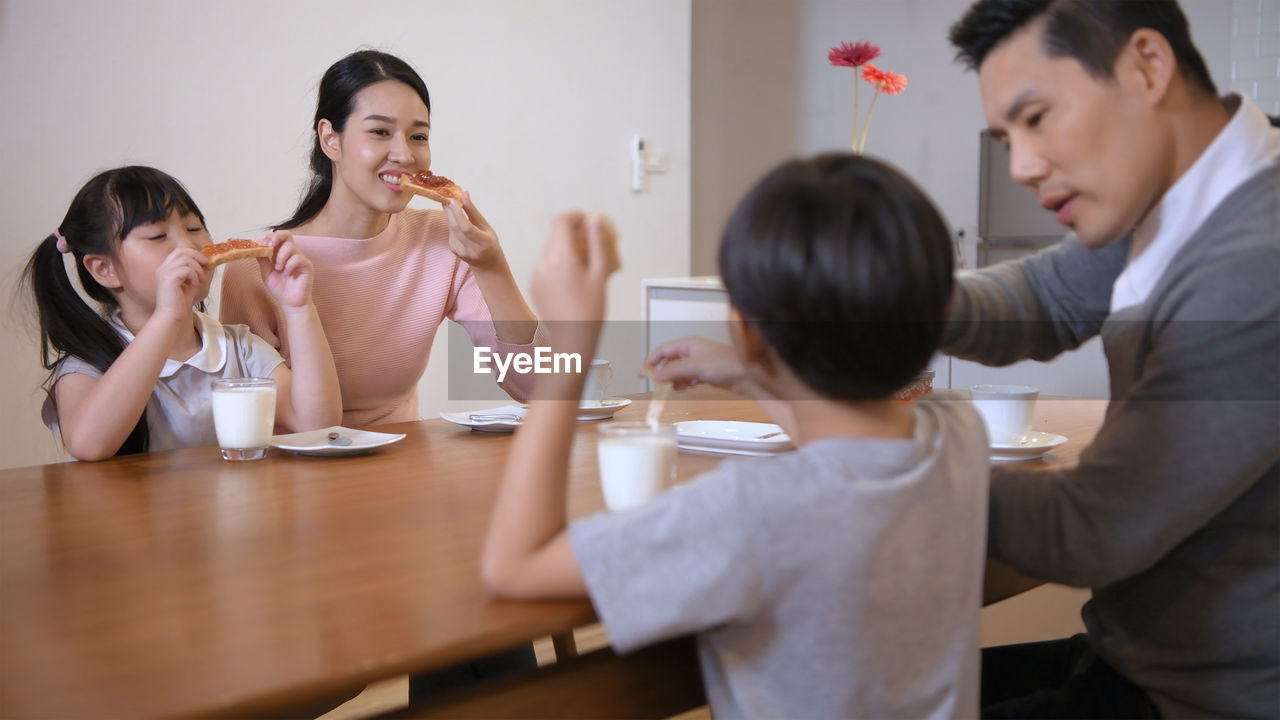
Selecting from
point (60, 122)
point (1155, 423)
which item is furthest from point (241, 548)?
point (60, 122)

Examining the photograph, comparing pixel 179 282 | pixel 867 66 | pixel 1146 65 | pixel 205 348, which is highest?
pixel 867 66

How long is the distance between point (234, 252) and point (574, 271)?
3.53ft

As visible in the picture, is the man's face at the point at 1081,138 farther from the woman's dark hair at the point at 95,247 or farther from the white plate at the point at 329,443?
the woman's dark hair at the point at 95,247

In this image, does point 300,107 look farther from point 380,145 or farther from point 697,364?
point 697,364

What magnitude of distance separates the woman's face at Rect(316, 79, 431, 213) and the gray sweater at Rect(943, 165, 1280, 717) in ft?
4.67

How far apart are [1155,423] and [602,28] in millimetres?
3595

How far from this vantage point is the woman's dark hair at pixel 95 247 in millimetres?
1657

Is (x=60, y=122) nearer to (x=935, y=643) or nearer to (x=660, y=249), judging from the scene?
(x=660, y=249)

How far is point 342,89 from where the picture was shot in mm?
2092

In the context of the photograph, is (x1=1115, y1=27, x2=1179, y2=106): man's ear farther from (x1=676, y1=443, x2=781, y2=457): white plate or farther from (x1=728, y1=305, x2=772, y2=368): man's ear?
(x1=676, y1=443, x2=781, y2=457): white plate

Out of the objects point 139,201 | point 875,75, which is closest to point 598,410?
point 139,201

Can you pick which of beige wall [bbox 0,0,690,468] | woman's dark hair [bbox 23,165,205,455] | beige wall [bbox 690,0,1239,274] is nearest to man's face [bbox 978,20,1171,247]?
woman's dark hair [bbox 23,165,205,455]

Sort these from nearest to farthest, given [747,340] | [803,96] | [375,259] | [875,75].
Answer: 1. [747,340]
2. [375,259]
3. [875,75]
4. [803,96]

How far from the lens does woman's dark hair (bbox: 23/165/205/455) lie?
166 centimetres
